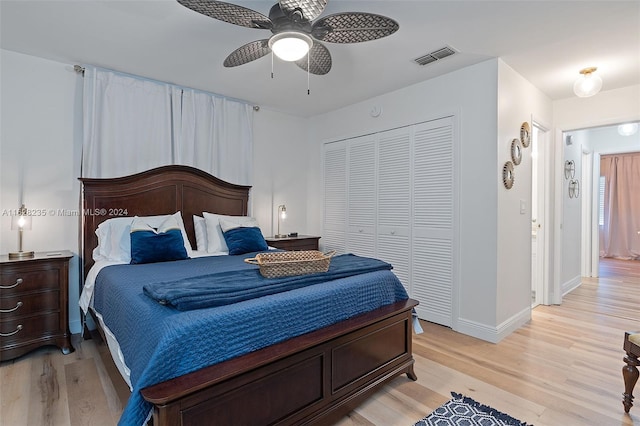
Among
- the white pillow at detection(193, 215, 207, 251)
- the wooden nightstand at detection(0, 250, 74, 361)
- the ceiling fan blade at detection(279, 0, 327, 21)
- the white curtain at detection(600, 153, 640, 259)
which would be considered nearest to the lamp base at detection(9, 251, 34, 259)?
the wooden nightstand at detection(0, 250, 74, 361)

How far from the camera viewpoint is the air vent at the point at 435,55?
A: 9.31ft

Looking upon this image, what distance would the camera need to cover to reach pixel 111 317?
201 centimetres

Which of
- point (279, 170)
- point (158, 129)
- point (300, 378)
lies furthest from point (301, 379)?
point (279, 170)

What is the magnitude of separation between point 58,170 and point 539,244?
546 cm

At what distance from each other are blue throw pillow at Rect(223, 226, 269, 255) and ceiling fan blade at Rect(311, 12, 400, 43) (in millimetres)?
2019

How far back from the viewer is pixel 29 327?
8.70 feet

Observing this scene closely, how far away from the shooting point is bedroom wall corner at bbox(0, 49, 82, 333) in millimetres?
2902

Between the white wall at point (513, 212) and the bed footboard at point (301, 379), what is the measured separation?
1379mm

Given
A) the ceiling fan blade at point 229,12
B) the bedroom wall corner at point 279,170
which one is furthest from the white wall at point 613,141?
the ceiling fan blade at point 229,12

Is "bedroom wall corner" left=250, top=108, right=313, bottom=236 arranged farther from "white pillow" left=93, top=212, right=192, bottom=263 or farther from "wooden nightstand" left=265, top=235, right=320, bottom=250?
"white pillow" left=93, top=212, right=192, bottom=263

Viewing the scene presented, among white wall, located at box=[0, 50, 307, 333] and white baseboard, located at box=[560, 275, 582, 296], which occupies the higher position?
white wall, located at box=[0, 50, 307, 333]

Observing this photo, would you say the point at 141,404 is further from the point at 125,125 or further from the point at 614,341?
the point at 614,341

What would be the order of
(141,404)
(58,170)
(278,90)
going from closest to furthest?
(141,404) < (58,170) < (278,90)

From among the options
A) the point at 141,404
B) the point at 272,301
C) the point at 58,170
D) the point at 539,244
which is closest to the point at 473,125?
the point at 539,244
